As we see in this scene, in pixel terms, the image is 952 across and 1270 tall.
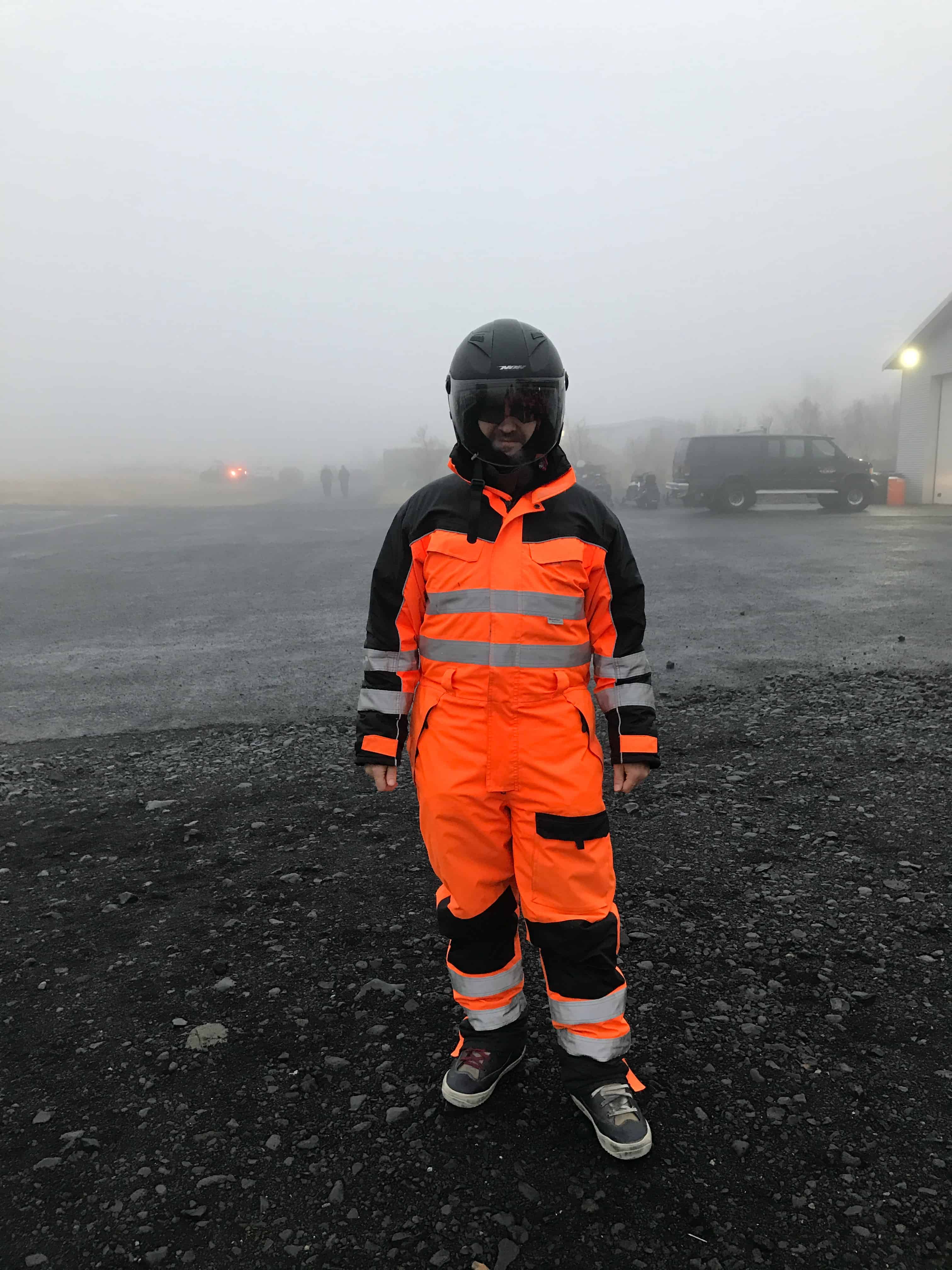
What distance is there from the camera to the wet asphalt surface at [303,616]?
7215mm

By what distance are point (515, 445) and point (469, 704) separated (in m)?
0.79

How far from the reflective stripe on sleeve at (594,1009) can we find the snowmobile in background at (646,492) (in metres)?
26.7

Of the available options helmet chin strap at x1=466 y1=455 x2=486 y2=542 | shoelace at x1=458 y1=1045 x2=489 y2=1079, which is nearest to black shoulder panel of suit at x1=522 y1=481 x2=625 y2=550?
helmet chin strap at x1=466 y1=455 x2=486 y2=542

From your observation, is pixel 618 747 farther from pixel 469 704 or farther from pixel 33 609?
pixel 33 609

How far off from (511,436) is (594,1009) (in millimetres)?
1690

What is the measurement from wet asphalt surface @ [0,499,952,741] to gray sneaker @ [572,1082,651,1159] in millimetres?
4406

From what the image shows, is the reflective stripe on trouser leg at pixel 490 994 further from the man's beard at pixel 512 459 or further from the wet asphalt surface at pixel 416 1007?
the man's beard at pixel 512 459

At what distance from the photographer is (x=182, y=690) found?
7.43 m

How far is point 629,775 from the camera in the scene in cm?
266

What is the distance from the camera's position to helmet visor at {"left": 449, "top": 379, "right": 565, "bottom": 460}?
2629 millimetres

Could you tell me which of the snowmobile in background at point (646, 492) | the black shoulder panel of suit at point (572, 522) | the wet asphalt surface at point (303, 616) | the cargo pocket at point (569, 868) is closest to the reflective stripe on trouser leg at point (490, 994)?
the cargo pocket at point (569, 868)

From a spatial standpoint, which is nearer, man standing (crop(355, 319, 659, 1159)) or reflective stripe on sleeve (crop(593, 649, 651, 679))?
man standing (crop(355, 319, 659, 1159))

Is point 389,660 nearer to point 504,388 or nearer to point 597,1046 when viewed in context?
point 504,388

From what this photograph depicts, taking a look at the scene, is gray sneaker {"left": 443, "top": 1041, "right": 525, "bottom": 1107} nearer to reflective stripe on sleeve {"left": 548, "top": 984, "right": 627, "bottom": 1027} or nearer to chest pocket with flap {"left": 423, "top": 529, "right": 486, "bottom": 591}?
reflective stripe on sleeve {"left": 548, "top": 984, "right": 627, "bottom": 1027}
